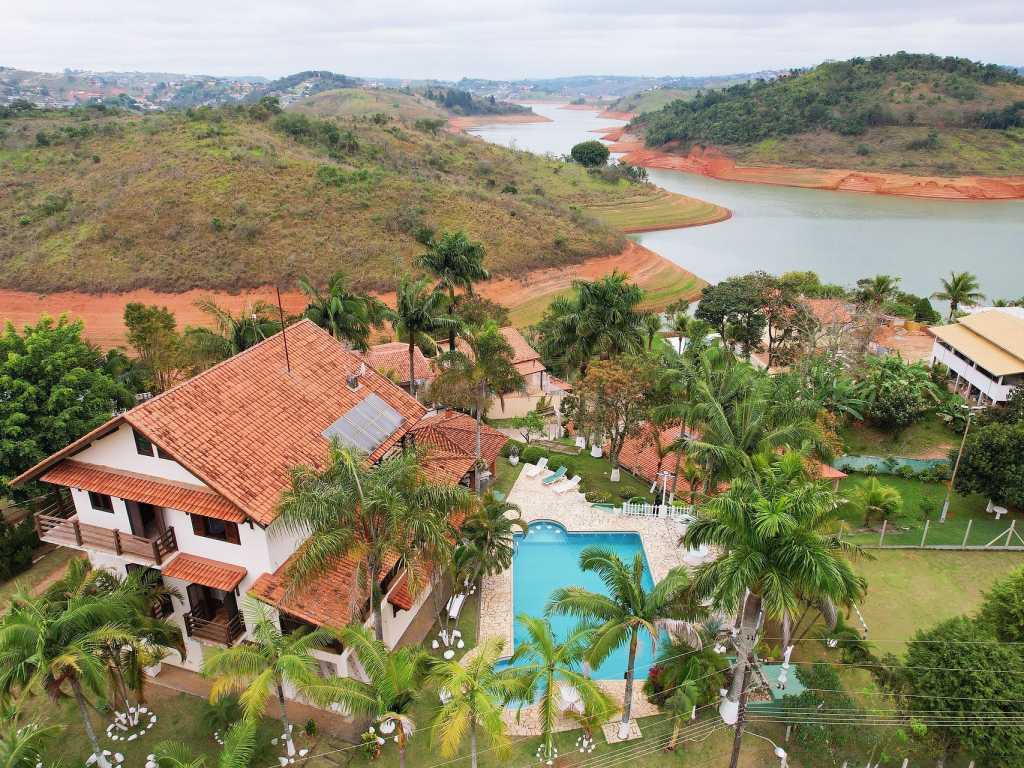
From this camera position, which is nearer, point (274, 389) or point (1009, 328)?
point (274, 389)

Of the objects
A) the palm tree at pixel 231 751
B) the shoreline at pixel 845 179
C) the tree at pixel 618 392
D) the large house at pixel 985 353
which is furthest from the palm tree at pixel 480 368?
the shoreline at pixel 845 179

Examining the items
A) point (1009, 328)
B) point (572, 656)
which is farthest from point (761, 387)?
point (1009, 328)

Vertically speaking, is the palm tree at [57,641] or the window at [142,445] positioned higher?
the window at [142,445]

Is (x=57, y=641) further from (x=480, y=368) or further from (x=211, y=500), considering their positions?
(x=480, y=368)

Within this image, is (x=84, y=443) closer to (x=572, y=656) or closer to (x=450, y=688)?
(x=450, y=688)

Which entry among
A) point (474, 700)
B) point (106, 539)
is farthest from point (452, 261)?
point (474, 700)

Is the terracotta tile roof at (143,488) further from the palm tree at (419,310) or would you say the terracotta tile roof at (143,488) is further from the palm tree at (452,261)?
the palm tree at (452,261)
